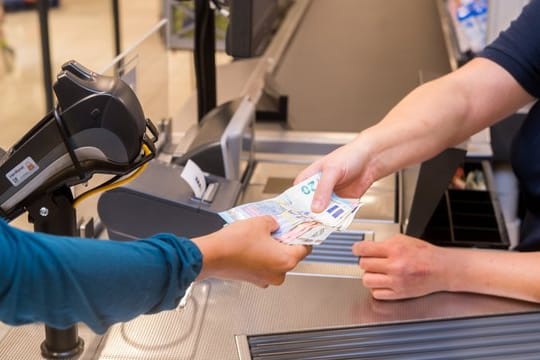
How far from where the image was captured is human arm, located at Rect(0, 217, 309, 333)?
2.59 feet

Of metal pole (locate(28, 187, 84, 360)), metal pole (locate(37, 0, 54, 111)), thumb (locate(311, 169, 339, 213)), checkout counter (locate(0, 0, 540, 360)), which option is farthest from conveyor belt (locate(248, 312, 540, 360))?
metal pole (locate(37, 0, 54, 111))

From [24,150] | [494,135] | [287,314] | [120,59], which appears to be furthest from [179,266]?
[494,135]

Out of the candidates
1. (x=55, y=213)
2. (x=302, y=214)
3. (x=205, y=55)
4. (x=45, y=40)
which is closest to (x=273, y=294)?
(x=302, y=214)

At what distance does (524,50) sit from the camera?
1651mm

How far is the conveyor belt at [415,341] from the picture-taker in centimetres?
123

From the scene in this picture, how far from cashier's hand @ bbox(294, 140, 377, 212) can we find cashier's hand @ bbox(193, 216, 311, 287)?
0.29m

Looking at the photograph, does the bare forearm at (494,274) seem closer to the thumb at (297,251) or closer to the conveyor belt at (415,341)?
the conveyor belt at (415,341)

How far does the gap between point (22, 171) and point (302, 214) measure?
0.55 m

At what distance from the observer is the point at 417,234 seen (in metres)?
1.80

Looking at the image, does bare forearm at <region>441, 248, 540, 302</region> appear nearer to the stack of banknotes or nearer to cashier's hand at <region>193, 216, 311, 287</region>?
the stack of banknotes

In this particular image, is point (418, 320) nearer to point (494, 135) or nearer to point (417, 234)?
point (417, 234)

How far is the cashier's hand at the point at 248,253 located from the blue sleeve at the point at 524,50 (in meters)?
0.74

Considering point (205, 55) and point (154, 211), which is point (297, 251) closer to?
point (154, 211)

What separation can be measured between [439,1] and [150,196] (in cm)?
363
